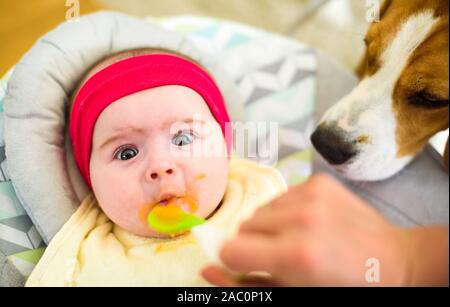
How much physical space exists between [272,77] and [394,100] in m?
0.40

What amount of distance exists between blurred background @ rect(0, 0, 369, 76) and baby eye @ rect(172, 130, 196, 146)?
51 centimetres

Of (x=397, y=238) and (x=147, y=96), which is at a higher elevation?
(x=147, y=96)

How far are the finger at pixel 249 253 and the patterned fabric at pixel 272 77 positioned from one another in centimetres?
53

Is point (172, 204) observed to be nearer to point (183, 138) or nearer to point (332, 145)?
point (183, 138)

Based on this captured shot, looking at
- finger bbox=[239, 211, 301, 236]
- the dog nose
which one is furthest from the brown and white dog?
finger bbox=[239, 211, 301, 236]

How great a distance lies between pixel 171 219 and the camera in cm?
70

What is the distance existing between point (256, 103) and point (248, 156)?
0.17m

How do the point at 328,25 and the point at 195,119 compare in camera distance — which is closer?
the point at 195,119

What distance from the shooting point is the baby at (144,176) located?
722 mm

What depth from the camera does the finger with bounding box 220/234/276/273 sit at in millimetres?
432

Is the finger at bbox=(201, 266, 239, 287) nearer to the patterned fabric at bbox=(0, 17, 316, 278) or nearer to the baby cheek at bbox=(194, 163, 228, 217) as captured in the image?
the baby cheek at bbox=(194, 163, 228, 217)
